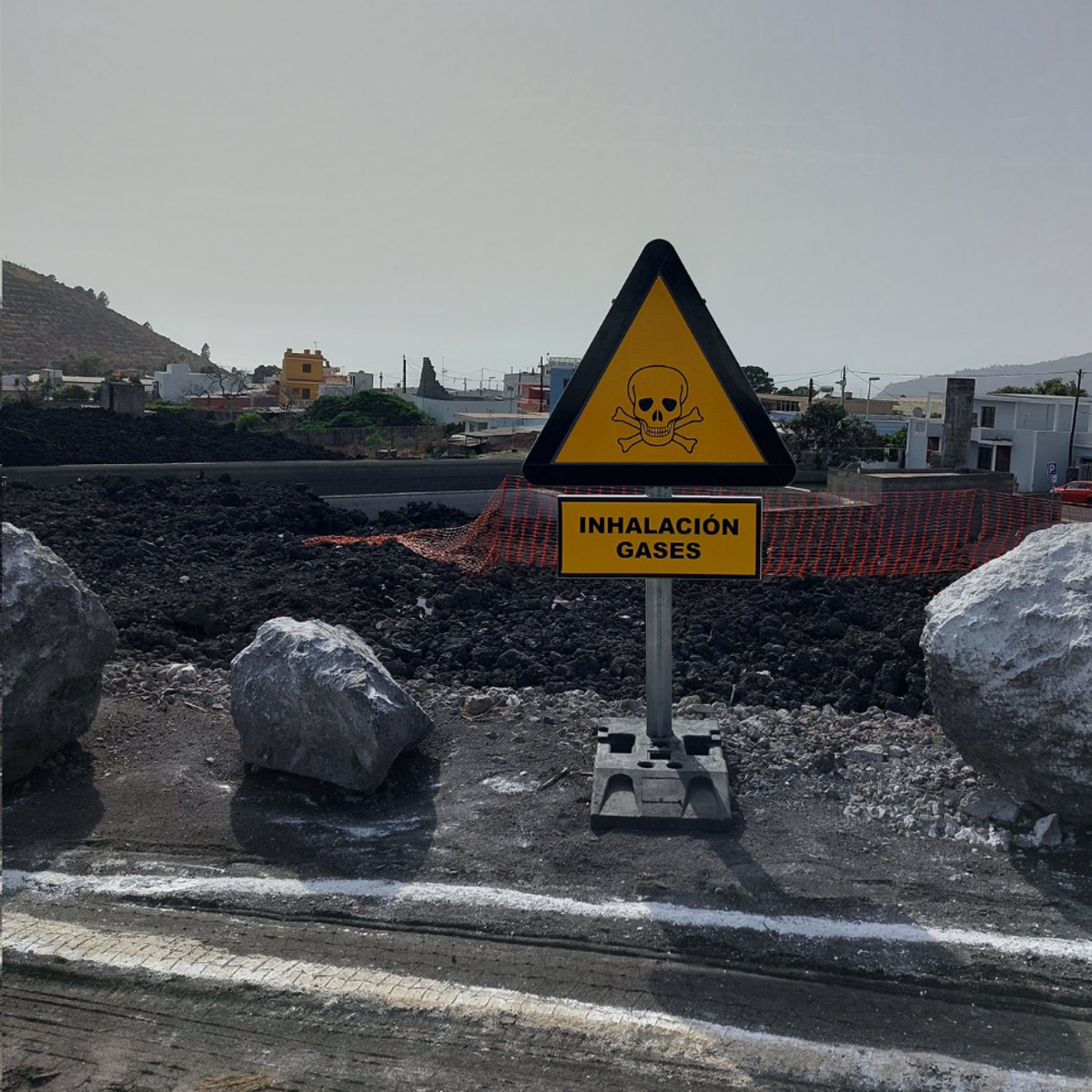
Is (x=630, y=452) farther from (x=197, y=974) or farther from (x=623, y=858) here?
(x=197, y=974)

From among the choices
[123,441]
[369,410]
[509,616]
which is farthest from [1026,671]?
[369,410]

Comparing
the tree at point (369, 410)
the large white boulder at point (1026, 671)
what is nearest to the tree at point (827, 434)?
the tree at point (369, 410)

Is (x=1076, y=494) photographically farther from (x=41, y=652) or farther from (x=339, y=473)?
(x=41, y=652)

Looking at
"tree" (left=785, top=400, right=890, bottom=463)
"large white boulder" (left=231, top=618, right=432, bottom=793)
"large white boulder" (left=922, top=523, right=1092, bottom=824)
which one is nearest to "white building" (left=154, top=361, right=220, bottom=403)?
"tree" (left=785, top=400, right=890, bottom=463)

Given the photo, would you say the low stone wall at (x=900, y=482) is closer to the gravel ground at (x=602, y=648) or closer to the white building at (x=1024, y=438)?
the gravel ground at (x=602, y=648)

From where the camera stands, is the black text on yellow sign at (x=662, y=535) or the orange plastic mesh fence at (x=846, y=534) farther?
the orange plastic mesh fence at (x=846, y=534)

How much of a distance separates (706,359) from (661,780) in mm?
1878

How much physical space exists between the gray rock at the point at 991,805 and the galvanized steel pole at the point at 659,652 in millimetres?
1350

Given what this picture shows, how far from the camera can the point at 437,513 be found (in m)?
16.9

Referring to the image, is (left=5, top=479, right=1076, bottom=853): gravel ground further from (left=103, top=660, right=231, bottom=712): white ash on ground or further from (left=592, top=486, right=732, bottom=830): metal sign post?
(left=592, top=486, right=732, bottom=830): metal sign post

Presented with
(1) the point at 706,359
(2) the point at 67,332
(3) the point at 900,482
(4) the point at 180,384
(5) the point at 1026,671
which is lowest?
(5) the point at 1026,671

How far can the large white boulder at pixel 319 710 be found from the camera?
4809 mm

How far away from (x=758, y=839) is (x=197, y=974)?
88.3 inches

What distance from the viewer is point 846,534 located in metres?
13.5
